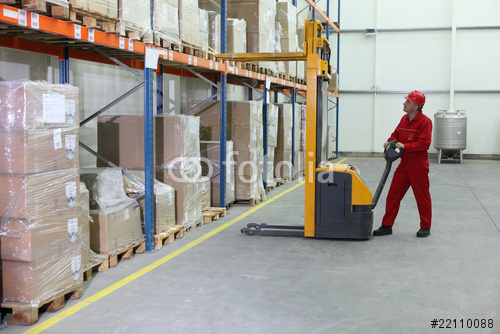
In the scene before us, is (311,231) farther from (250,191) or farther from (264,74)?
(264,74)

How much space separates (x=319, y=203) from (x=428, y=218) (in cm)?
147

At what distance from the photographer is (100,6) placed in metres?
4.57

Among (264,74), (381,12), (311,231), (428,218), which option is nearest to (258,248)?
(311,231)

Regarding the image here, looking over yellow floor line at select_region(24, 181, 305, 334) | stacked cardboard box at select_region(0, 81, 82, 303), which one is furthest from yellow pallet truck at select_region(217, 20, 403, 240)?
stacked cardboard box at select_region(0, 81, 82, 303)

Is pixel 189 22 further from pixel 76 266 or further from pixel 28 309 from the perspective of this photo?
pixel 28 309

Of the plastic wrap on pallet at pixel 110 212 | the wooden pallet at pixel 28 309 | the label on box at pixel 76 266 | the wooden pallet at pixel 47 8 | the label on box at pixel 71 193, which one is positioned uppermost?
the wooden pallet at pixel 47 8

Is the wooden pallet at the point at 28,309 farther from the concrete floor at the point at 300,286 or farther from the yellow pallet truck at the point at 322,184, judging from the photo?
the yellow pallet truck at the point at 322,184

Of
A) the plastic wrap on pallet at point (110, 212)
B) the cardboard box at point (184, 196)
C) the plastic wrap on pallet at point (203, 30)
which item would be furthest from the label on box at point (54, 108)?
the plastic wrap on pallet at point (203, 30)

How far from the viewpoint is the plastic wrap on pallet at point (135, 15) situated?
16.2 ft

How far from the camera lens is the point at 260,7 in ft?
29.3

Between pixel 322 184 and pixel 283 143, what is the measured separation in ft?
16.5

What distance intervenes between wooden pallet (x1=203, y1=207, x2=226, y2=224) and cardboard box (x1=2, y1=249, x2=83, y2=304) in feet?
11.2

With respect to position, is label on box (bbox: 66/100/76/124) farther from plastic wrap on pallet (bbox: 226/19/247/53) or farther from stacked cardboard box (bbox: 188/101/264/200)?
plastic wrap on pallet (bbox: 226/19/247/53)

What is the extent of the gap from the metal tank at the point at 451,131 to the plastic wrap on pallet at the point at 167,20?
12.9 meters
